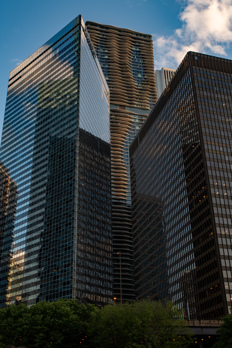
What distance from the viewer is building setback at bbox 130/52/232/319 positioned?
12912cm

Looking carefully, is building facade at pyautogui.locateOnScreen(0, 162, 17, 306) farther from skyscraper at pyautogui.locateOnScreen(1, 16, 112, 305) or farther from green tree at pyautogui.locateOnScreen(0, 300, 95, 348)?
green tree at pyautogui.locateOnScreen(0, 300, 95, 348)

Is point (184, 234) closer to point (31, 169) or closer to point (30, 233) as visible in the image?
point (30, 233)

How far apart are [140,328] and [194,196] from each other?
78485 millimetres

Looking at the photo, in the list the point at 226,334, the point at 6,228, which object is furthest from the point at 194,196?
the point at 6,228

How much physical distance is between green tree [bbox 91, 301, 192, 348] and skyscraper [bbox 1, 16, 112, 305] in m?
66.1

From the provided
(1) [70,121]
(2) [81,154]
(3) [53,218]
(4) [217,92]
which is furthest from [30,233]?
(4) [217,92]

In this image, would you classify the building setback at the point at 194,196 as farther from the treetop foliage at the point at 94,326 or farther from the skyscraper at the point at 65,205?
the treetop foliage at the point at 94,326

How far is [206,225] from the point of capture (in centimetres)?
13462

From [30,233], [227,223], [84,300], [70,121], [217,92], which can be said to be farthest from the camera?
[70,121]

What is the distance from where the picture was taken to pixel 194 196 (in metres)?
145

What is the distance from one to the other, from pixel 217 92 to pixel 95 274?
82708mm

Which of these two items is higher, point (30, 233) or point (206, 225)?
point (30, 233)

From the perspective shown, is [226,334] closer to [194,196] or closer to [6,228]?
[194,196]

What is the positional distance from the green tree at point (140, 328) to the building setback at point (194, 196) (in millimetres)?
48870
